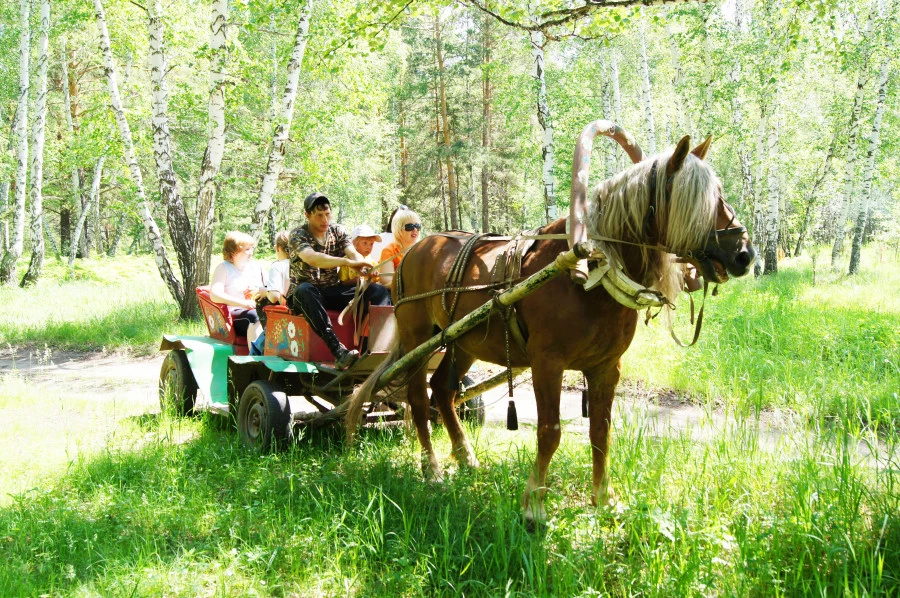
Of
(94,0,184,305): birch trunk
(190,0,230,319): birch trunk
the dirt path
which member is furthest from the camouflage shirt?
(94,0,184,305): birch trunk

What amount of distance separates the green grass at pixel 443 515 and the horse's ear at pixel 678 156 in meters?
1.45

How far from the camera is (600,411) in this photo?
11.9 ft

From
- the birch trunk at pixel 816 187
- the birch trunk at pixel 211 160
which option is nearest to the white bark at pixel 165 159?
the birch trunk at pixel 211 160

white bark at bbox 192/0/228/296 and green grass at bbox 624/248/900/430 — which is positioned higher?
white bark at bbox 192/0/228/296

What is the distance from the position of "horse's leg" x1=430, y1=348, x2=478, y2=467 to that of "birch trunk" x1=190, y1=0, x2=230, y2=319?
21.8ft

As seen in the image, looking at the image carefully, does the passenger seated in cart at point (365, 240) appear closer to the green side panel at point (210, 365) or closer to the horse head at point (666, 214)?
the green side panel at point (210, 365)

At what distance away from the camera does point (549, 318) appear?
3.45 metres

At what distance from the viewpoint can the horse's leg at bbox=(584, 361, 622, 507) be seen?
356 centimetres

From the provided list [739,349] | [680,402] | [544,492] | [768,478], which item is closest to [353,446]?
[544,492]

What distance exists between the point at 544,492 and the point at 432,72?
77.5 ft

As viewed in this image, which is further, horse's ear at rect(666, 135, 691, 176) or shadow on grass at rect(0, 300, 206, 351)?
shadow on grass at rect(0, 300, 206, 351)

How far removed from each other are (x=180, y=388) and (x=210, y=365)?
593mm

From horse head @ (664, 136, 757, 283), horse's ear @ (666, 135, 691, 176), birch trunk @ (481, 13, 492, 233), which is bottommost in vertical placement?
horse head @ (664, 136, 757, 283)

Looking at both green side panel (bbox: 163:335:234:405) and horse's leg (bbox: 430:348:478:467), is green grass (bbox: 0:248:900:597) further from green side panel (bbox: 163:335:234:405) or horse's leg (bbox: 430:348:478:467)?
green side panel (bbox: 163:335:234:405)
